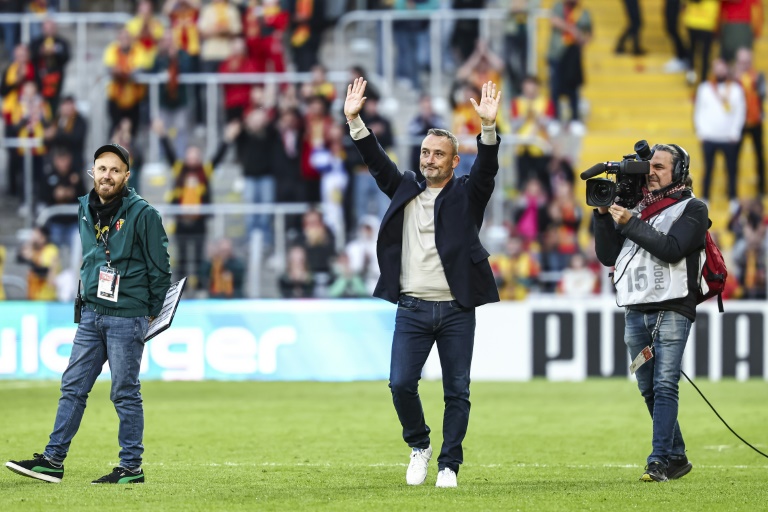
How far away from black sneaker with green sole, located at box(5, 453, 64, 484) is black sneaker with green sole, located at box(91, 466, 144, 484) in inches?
8.5

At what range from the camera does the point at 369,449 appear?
36.3ft

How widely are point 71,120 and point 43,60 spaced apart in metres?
1.54

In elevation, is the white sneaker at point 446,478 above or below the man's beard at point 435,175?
below

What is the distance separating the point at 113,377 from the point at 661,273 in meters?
3.28

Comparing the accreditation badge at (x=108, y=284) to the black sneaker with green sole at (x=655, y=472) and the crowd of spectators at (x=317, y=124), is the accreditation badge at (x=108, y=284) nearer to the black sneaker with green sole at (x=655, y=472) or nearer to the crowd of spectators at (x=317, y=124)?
the black sneaker with green sole at (x=655, y=472)

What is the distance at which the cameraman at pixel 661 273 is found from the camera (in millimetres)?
8625

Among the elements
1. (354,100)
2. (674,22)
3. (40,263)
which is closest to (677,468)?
(354,100)

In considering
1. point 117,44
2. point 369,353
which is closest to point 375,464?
point 369,353

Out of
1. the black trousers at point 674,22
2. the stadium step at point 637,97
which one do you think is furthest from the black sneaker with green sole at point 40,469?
the black trousers at point 674,22

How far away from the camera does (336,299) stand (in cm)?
1831

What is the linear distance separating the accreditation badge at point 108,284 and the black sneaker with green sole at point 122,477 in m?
1.00

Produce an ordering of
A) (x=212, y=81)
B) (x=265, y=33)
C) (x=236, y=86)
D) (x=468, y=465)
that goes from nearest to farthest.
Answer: (x=468, y=465)
(x=236, y=86)
(x=212, y=81)
(x=265, y=33)

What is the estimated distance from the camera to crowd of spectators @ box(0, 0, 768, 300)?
1967 cm

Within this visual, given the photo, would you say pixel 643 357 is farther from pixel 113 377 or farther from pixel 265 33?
pixel 265 33
